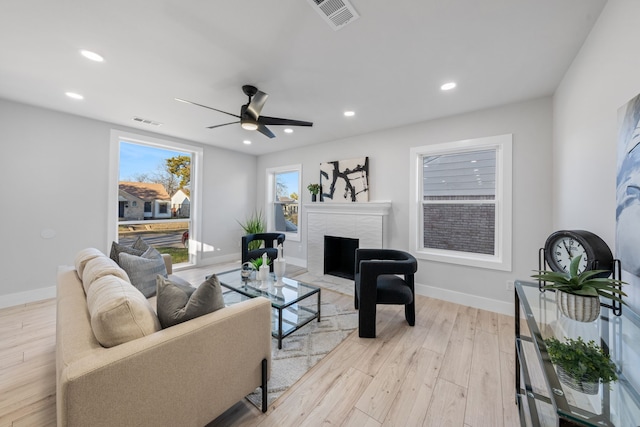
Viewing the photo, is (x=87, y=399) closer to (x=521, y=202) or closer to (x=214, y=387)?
(x=214, y=387)

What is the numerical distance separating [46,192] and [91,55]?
2.39m

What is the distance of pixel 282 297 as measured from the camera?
7.80ft

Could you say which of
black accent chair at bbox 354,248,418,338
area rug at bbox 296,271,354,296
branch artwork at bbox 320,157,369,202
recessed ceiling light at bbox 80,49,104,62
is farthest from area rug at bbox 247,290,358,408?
recessed ceiling light at bbox 80,49,104,62

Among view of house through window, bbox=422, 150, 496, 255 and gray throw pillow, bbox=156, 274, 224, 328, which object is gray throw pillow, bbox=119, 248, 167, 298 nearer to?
gray throw pillow, bbox=156, 274, 224, 328

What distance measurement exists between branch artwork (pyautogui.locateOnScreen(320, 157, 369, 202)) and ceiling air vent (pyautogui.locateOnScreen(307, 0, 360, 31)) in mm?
2513

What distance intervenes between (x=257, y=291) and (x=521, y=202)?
3.25 meters

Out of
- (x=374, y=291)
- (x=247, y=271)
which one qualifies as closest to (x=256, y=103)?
(x=247, y=271)

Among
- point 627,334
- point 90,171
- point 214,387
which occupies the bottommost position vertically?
point 214,387

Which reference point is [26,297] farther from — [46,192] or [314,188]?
[314,188]

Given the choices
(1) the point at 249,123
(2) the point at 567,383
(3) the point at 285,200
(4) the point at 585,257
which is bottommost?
(2) the point at 567,383

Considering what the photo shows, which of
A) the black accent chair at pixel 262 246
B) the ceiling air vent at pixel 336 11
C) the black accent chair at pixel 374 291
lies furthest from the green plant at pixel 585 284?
the black accent chair at pixel 262 246

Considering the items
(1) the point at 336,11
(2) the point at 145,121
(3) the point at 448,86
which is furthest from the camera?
(2) the point at 145,121

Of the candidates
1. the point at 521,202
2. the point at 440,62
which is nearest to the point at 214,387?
the point at 440,62

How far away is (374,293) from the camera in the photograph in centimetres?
238
